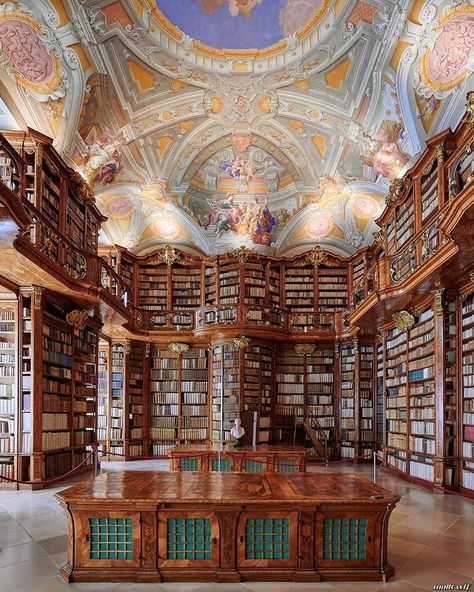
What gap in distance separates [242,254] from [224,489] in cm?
1020

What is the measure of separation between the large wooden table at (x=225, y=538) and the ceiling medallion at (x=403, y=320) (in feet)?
21.1

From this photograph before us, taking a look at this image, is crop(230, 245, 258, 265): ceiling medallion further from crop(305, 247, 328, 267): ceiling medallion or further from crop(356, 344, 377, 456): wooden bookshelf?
crop(356, 344, 377, 456): wooden bookshelf

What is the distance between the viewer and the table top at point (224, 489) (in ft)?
13.3

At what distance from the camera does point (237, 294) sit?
14328mm

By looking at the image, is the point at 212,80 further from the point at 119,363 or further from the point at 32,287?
the point at 119,363

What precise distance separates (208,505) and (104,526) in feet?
2.89

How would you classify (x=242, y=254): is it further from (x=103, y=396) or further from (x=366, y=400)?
(x=103, y=396)

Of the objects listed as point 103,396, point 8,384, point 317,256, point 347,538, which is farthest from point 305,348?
point 347,538

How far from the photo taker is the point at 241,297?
14.1 meters

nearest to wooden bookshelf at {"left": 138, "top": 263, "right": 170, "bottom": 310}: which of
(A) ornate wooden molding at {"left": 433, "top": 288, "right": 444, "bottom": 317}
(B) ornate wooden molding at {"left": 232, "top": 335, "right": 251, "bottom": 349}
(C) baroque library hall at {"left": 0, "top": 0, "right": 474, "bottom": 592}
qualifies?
(C) baroque library hall at {"left": 0, "top": 0, "right": 474, "bottom": 592}

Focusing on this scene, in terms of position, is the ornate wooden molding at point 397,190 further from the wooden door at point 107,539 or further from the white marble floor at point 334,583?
the wooden door at point 107,539

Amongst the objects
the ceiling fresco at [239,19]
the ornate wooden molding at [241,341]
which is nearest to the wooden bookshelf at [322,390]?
the ornate wooden molding at [241,341]

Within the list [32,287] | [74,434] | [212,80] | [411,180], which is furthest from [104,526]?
[212,80]

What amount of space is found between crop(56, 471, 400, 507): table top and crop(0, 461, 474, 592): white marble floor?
0.64 meters
